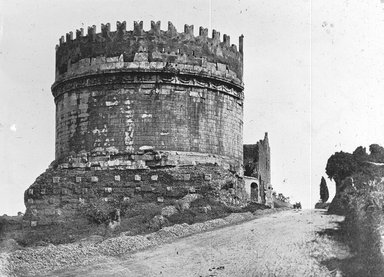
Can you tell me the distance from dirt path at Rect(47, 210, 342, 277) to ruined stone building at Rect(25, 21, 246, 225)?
473 cm

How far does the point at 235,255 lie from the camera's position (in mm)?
22469

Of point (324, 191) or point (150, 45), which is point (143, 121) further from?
point (324, 191)

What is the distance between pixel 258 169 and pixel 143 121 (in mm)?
16634

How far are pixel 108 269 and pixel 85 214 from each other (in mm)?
6606

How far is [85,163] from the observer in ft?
102

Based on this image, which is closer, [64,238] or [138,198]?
[64,238]

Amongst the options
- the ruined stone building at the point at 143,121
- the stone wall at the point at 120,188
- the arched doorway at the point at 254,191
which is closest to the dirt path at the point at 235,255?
the stone wall at the point at 120,188

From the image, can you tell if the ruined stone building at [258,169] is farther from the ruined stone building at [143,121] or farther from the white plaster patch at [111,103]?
the white plaster patch at [111,103]

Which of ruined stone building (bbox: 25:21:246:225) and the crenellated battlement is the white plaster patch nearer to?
ruined stone building (bbox: 25:21:246:225)

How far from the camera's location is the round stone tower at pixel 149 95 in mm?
31000

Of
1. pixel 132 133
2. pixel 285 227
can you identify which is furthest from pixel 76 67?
pixel 285 227

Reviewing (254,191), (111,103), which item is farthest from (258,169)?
(111,103)

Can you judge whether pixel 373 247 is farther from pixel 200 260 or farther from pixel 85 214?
pixel 85 214

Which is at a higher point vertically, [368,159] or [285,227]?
[368,159]
